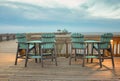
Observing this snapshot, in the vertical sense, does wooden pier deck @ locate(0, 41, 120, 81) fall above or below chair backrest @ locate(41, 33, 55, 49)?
below

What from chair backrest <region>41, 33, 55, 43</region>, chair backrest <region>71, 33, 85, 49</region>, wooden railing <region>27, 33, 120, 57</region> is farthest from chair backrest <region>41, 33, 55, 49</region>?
wooden railing <region>27, 33, 120, 57</region>

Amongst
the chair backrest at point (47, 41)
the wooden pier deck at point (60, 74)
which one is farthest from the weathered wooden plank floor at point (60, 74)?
the chair backrest at point (47, 41)

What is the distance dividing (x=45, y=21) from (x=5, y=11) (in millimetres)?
3865

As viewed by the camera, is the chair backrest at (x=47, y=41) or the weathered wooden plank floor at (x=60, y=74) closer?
the weathered wooden plank floor at (x=60, y=74)

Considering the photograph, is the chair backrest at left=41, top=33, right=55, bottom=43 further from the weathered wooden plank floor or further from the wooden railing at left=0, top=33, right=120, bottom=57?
the wooden railing at left=0, top=33, right=120, bottom=57

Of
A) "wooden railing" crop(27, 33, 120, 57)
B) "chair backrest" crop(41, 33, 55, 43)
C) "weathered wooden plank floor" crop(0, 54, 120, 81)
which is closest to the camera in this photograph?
"weathered wooden plank floor" crop(0, 54, 120, 81)

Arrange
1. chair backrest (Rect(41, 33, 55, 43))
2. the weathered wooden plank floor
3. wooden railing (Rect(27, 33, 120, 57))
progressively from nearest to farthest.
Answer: the weathered wooden plank floor → chair backrest (Rect(41, 33, 55, 43)) → wooden railing (Rect(27, 33, 120, 57))

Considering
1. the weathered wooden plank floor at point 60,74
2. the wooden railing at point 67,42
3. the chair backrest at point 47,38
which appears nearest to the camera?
the weathered wooden plank floor at point 60,74

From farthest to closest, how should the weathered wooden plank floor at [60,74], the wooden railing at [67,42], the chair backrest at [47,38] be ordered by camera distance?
the wooden railing at [67,42]
the chair backrest at [47,38]
the weathered wooden plank floor at [60,74]

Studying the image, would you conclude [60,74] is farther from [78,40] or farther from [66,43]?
[66,43]

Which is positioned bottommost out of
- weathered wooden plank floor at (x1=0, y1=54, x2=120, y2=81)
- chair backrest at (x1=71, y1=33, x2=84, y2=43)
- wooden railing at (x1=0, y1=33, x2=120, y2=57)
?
weathered wooden plank floor at (x1=0, y1=54, x2=120, y2=81)

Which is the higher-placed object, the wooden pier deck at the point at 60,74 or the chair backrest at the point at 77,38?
the chair backrest at the point at 77,38

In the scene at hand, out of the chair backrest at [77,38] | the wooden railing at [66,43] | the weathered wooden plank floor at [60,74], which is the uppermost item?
the chair backrest at [77,38]

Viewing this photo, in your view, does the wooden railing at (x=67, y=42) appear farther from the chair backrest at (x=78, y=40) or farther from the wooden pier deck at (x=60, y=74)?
the wooden pier deck at (x=60, y=74)
